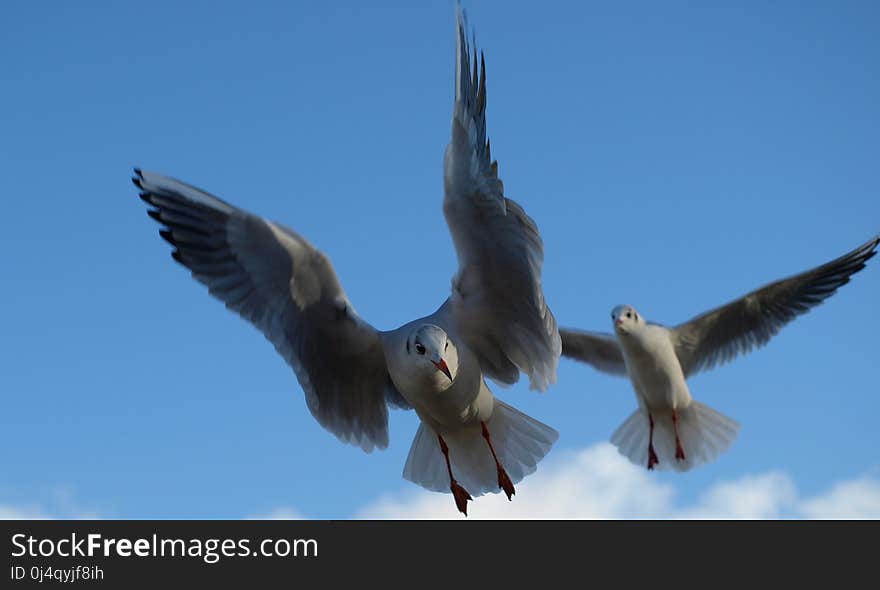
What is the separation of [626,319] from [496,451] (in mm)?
3373

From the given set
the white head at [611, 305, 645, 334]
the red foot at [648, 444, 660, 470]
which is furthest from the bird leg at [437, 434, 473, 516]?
the red foot at [648, 444, 660, 470]

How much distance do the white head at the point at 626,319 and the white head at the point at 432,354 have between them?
12.8 ft

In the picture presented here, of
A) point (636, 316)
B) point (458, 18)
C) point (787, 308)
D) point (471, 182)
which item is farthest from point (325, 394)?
point (787, 308)

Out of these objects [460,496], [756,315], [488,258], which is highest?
[756,315]

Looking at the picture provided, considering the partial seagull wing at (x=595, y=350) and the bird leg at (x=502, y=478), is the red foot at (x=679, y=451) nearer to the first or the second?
the partial seagull wing at (x=595, y=350)

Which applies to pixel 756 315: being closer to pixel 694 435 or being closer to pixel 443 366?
pixel 694 435

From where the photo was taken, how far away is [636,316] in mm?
9664

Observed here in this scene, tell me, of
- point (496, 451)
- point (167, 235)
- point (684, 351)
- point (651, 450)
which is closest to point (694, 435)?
point (651, 450)

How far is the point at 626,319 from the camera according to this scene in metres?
9.57

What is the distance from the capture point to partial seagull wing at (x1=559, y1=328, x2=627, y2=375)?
32.9ft

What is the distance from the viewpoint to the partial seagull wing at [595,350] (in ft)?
32.9

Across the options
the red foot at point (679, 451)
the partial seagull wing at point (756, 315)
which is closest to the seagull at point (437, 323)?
the partial seagull wing at point (756, 315)

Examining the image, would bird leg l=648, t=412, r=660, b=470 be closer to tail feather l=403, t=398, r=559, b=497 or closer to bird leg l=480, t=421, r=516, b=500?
tail feather l=403, t=398, r=559, b=497

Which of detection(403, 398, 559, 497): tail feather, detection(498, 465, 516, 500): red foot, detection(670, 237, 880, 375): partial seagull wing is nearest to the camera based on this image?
detection(498, 465, 516, 500): red foot
